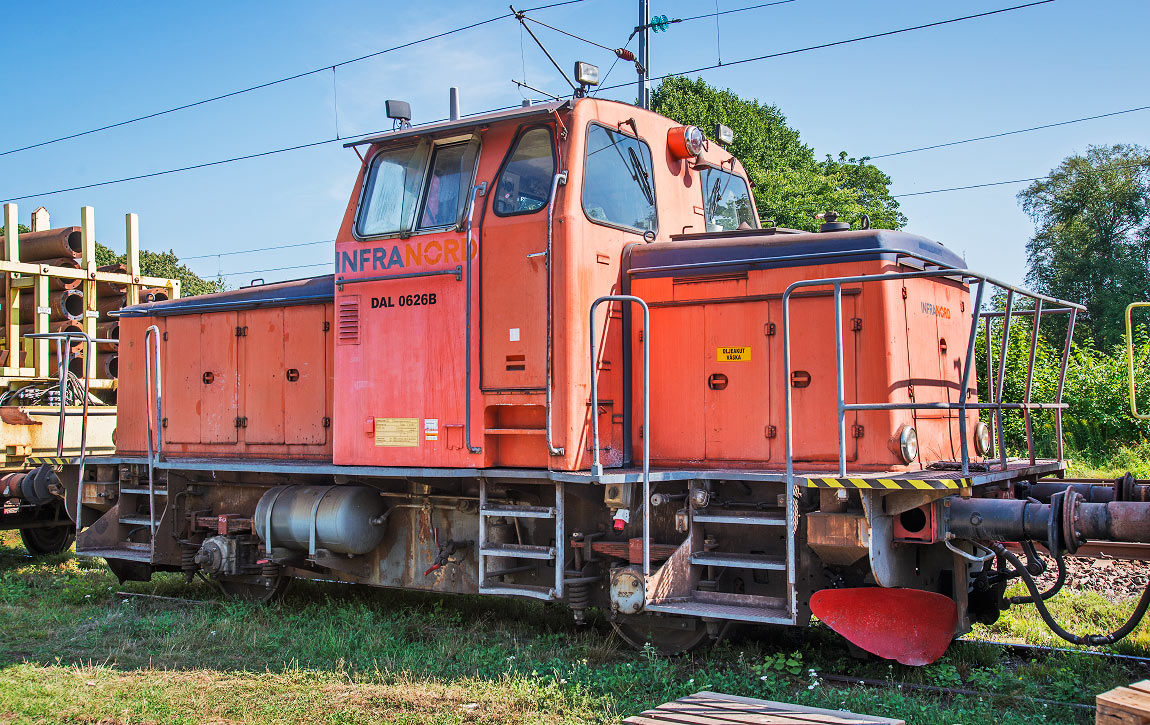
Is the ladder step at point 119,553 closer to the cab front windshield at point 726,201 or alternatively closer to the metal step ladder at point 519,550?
the metal step ladder at point 519,550

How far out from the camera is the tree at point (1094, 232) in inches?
1462

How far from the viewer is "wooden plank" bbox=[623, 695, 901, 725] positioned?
4246 mm

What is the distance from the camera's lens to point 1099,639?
5.48 m

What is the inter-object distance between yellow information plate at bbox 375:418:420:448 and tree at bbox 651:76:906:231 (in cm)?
1696

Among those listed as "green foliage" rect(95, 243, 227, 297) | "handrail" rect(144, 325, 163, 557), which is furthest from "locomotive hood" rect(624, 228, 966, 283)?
"green foliage" rect(95, 243, 227, 297)

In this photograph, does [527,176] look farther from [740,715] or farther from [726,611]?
[740,715]

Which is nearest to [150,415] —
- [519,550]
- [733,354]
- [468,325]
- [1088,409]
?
[468,325]

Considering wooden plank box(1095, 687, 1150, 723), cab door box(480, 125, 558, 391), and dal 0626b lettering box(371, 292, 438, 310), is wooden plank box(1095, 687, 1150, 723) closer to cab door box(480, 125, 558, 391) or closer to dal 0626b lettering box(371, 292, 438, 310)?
cab door box(480, 125, 558, 391)

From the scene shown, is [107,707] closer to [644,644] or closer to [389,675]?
[389,675]

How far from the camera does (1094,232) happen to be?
1540 inches

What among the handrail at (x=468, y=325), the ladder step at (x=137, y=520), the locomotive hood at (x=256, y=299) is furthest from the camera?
the ladder step at (x=137, y=520)

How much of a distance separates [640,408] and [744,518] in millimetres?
1243

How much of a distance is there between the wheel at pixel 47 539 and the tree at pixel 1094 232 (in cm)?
3532

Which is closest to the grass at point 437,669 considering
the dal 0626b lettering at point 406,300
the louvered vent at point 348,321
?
the louvered vent at point 348,321
